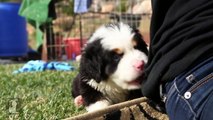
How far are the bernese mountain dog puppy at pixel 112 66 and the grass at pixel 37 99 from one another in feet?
0.77

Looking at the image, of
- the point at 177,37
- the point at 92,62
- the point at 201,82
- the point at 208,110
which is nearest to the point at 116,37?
the point at 92,62

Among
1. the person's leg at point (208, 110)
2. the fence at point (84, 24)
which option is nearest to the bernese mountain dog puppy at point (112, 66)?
the person's leg at point (208, 110)

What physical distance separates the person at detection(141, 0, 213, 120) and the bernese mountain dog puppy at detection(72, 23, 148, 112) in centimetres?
35

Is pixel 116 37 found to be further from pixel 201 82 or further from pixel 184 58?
pixel 201 82

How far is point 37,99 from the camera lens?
3.52 m

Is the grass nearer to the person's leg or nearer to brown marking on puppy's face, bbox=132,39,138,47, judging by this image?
brown marking on puppy's face, bbox=132,39,138,47

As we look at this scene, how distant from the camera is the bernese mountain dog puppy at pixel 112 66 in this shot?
2.48 metres

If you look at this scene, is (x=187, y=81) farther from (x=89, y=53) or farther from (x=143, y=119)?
(x=89, y=53)

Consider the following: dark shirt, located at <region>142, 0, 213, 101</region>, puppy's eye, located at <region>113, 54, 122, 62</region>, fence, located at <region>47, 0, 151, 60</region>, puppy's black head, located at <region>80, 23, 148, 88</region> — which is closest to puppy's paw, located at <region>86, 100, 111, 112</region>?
puppy's black head, located at <region>80, 23, 148, 88</region>

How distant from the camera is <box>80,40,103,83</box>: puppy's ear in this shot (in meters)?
2.61

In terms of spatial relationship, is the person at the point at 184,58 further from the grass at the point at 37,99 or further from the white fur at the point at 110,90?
the grass at the point at 37,99

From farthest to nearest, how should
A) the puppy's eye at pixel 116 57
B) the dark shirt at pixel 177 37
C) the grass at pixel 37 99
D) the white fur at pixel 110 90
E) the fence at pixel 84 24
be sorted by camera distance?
the fence at pixel 84 24, the grass at pixel 37 99, the white fur at pixel 110 90, the puppy's eye at pixel 116 57, the dark shirt at pixel 177 37

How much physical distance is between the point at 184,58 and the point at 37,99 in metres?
1.82

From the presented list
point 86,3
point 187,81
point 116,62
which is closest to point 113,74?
point 116,62
